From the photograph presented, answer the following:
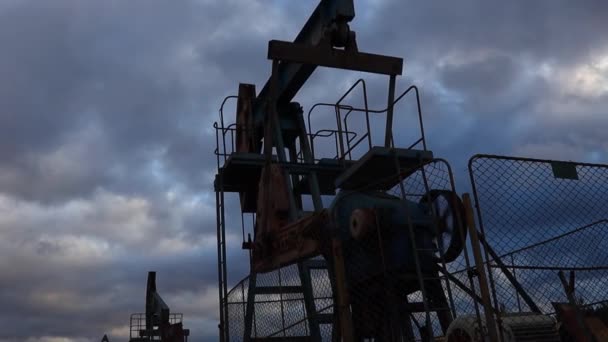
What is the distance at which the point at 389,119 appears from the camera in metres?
10.6

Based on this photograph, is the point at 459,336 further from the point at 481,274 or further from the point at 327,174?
the point at 327,174

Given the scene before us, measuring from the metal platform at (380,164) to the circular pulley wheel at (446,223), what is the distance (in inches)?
24.3

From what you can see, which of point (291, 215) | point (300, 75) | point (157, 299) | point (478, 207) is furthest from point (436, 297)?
point (157, 299)

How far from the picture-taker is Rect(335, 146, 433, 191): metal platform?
8.35 meters

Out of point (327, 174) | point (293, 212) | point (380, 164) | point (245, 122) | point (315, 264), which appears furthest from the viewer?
point (245, 122)

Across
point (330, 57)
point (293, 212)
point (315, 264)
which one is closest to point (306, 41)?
point (330, 57)

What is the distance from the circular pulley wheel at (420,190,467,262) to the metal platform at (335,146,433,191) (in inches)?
24.3

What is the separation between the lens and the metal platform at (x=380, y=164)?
8352mm

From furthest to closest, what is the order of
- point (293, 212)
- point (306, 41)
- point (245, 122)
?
point (245, 122) < point (306, 41) < point (293, 212)

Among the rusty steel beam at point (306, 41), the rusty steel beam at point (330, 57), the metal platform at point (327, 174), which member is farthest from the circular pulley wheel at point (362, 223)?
the rusty steel beam at point (306, 41)

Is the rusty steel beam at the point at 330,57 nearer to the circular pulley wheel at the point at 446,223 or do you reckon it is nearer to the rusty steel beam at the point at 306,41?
the rusty steel beam at the point at 306,41

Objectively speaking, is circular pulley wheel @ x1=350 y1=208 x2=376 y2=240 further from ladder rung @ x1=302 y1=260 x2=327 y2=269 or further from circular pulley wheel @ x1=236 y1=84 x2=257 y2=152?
circular pulley wheel @ x1=236 y1=84 x2=257 y2=152

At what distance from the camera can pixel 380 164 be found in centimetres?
856

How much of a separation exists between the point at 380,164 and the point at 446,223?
4.39ft
